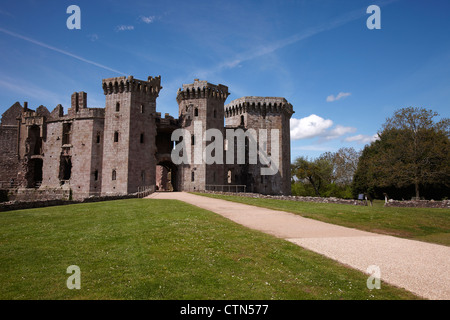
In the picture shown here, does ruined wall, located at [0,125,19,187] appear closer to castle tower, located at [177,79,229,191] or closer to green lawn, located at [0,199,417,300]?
castle tower, located at [177,79,229,191]

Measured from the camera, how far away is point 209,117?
4384cm

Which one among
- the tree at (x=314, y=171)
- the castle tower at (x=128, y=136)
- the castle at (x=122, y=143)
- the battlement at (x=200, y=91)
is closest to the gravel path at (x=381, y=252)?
the castle at (x=122, y=143)

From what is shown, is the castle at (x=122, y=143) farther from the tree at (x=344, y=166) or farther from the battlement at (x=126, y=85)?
the tree at (x=344, y=166)

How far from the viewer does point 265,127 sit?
161 feet

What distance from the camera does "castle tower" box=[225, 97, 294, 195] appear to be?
47.6 m

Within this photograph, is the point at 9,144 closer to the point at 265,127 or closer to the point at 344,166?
the point at 265,127

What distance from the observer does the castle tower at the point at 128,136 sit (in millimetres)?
40156

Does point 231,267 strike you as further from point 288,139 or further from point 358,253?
point 288,139

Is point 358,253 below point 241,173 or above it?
below

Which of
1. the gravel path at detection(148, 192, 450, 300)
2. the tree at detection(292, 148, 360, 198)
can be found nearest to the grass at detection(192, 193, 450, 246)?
the gravel path at detection(148, 192, 450, 300)

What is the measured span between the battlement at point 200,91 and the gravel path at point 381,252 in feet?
105

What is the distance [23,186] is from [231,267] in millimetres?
47943

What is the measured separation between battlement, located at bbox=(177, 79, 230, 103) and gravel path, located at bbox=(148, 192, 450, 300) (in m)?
32.0
